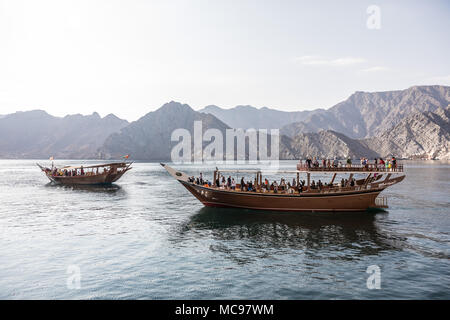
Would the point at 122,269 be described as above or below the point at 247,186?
below

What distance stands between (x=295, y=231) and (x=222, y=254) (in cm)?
851

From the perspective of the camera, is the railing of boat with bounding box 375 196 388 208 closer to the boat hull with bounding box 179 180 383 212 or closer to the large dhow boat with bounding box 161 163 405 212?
the large dhow boat with bounding box 161 163 405 212

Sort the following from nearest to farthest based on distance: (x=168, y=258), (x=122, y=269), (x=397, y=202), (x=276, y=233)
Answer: (x=122, y=269) < (x=168, y=258) < (x=276, y=233) < (x=397, y=202)

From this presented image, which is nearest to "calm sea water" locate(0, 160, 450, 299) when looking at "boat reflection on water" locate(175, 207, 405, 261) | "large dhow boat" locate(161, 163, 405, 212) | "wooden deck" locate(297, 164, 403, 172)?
"boat reflection on water" locate(175, 207, 405, 261)

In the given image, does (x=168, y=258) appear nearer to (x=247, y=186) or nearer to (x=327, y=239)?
(x=327, y=239)

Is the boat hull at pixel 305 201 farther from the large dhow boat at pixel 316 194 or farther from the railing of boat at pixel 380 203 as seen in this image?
the railing of boat at pixel 380 203

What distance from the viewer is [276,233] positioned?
25672mm

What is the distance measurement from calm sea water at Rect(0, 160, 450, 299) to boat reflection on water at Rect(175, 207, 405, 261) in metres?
0.08

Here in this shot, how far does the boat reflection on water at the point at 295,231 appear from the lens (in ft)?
71.2

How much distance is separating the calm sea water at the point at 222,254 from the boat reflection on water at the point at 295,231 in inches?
3.2

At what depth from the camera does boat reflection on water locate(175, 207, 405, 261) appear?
71.2 feet
